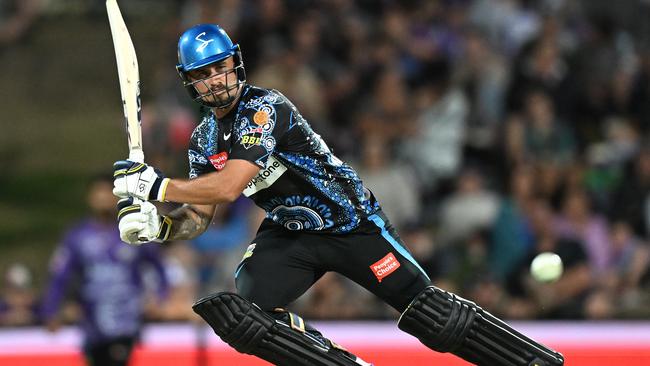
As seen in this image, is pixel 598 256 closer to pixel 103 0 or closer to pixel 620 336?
pixel 620 336

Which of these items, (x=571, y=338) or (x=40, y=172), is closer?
(x=571, y=338)

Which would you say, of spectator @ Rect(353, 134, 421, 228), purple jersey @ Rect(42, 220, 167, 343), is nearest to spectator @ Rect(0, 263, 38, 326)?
purple jersey @ Rect(42, 220, 167, 343)

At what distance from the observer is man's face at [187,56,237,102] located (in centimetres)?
502

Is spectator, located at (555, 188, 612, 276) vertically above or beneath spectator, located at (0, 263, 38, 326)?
above

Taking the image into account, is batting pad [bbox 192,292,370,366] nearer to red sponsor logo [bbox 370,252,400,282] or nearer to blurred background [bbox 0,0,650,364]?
red sponsor logo [bbox 370,252,400,282]

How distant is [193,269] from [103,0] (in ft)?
14.7

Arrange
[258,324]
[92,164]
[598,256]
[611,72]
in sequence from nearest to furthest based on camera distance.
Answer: [258,324]
[598,256]
[611,72]
[92,164]

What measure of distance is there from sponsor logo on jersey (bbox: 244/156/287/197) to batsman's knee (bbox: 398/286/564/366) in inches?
33.0

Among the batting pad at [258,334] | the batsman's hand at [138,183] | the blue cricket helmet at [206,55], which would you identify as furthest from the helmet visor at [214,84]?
the batting pad at [258,334]

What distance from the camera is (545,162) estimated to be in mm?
9430

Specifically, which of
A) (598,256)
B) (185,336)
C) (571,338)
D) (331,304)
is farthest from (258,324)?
(598,256)

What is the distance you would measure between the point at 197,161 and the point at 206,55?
1.90ft

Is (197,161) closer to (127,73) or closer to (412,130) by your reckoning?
(127,73)

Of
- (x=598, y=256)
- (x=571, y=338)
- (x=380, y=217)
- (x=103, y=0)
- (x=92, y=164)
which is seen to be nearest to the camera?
(x=380, y=217)
